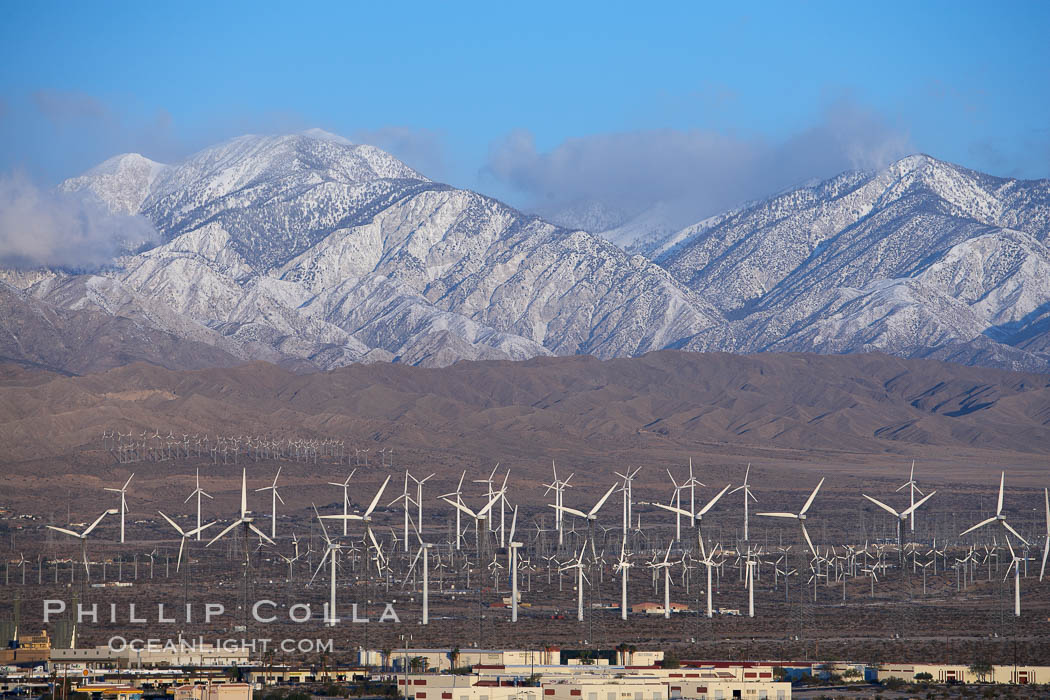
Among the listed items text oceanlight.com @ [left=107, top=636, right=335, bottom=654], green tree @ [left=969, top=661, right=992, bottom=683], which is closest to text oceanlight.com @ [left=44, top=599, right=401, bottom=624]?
text oceanlight.com @ [left=107, top=636, right=335, bottom=654]

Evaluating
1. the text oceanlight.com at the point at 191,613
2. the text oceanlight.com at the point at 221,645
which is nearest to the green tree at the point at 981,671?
the text oceanlight.com at the point at 221,645

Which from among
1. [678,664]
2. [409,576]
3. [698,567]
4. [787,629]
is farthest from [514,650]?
[698,567]

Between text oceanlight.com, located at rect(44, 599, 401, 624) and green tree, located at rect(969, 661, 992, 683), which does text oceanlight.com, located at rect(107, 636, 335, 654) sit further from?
green tree, located at rect(969, 661, 992, 683)

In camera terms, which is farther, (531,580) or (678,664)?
(531,580)

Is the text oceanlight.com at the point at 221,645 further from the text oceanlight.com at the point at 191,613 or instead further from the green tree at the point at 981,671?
the green tree at the point at 981,671

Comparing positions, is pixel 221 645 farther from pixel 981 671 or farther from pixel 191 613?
pixel 981 671

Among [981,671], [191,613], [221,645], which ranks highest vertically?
[191,613]

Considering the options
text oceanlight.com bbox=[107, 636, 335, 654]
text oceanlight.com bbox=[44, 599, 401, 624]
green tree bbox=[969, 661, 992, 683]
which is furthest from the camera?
text oceanlight.com bbox=[44, 599, 401, 624]

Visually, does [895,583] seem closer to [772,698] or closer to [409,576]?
[409,576]

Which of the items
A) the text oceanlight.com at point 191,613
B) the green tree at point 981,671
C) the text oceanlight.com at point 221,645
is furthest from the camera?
the text oceanlight.com at point 191,613

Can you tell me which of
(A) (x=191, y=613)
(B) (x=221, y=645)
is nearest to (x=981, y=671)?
(B) (x=221, y=645)

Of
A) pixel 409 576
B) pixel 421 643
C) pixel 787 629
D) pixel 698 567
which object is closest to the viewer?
pixel 421 643
